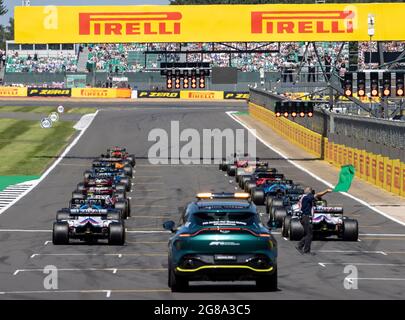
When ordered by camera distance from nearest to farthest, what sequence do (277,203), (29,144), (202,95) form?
(277,203) < (29,144) < (202,95)

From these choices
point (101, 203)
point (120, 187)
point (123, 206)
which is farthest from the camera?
point (120, 187)

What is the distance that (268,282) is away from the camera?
75.8 ft

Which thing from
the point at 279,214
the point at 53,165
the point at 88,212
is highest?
the point at 88,212

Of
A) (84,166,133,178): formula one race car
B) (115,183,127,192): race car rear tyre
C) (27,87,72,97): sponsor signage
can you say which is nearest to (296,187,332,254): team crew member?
(115,183,127,192): race car rear tyre

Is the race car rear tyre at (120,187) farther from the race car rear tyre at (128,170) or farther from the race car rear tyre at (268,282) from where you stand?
the race car rear tyre at (268,282)

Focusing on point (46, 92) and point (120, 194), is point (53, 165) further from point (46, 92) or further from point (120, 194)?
point (46, 92)

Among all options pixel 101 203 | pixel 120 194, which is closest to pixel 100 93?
pixel 120 194

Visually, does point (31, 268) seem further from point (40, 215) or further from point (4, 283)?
point (40, 215)

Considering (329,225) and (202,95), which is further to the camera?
(202,95)

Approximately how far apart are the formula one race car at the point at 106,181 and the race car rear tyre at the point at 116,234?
10.4m

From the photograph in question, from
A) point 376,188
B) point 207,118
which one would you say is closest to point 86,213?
point 376,188

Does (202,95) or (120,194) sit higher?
(120,194)

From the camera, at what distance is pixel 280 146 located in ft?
266

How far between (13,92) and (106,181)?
4221 inches
